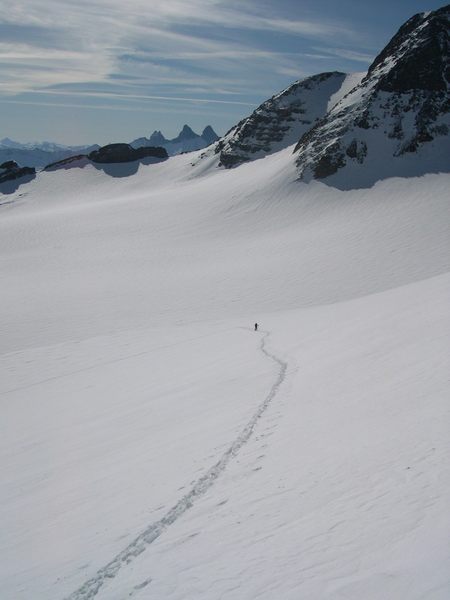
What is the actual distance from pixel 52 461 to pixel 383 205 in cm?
4174

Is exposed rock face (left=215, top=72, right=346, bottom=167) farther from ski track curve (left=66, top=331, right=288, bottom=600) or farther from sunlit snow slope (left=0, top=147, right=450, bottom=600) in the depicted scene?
ski track curve (left=66, top=331, right=288, bottom=600)

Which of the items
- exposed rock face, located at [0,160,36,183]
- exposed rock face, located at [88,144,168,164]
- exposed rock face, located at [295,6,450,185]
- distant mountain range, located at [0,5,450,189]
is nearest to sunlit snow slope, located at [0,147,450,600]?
distant mountain range, located at [0,5,450,189]

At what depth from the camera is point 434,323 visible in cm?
1393

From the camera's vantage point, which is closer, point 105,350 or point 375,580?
point 375,580

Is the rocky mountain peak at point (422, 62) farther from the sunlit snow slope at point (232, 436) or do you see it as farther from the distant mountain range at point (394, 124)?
the sunlit snow slope at point (232, 436)

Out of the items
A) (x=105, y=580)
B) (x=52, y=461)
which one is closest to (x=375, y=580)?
(x=105, y=580)

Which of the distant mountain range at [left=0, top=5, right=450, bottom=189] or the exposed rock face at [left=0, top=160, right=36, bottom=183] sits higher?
the distant mountain range at [left=0, top=5, right=450, bottom=189]

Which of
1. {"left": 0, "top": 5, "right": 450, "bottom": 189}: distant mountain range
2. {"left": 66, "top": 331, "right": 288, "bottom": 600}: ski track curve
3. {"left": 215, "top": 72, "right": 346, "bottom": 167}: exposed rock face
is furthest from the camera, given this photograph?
{"left": 215, "top": 72, "right": 346, "bottom": 167}: exposed rock face

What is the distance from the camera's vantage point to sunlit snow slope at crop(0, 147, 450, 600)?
5.16m

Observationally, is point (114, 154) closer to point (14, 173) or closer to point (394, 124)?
point (14, 173)

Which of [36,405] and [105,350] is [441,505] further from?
[105,350]

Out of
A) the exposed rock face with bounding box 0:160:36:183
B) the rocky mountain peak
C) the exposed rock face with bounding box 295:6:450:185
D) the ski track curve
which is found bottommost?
the ski track curve

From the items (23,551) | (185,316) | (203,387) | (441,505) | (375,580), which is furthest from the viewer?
(185,316)

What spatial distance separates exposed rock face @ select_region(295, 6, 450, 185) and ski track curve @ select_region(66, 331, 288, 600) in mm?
46052
